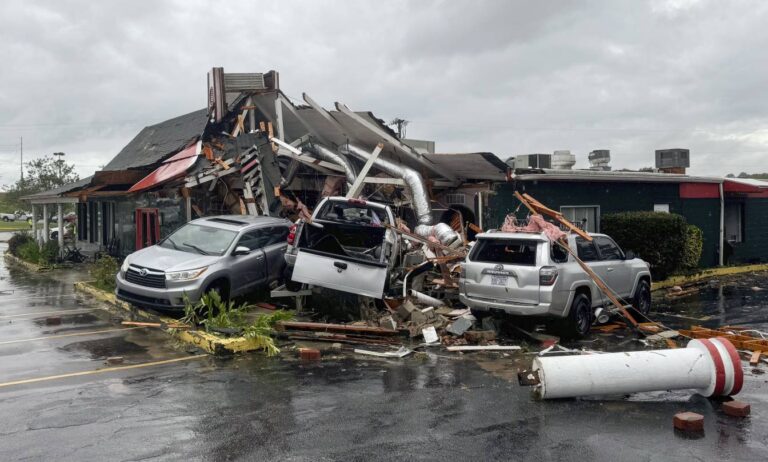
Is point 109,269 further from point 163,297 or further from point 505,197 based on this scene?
point 505,197

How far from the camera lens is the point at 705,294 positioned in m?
16.2

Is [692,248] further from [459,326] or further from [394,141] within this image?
[459,326]

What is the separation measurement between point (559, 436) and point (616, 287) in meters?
6.43

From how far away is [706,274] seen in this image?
19.5m

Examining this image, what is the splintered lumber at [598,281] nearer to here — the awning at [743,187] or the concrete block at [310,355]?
the concrete block at [310,355]

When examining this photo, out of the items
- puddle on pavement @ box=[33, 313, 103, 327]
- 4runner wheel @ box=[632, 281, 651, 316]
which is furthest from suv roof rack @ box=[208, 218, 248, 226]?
4runner wheel @ box=[632, 281, 651, 316]

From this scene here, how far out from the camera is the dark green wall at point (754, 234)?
22.9m

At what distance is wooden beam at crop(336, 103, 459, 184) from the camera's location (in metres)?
14.8

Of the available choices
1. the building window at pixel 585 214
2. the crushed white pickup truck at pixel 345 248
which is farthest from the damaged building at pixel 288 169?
the building window at pixel 585 214

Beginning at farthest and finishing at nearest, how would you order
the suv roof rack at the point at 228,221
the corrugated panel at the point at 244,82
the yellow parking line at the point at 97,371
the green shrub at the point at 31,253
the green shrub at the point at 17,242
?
the green shrub at the point at 17,242 < the green shrub at the point at 31,253 < the corrugated panel at the point at 244,82 < the suv roof rack at the point at 228,221 < the yellow parking line at the point at 97,371

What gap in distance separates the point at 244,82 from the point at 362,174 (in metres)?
4.83

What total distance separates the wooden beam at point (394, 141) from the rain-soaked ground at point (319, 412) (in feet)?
23.6

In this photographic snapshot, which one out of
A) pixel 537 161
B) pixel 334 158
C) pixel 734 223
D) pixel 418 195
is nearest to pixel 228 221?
pixel 334 158

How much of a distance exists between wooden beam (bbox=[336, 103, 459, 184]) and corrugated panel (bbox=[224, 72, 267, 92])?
11.5 feet
